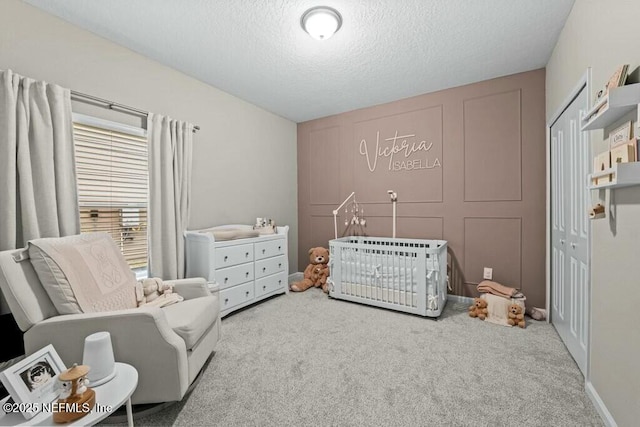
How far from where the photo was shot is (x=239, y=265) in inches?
114

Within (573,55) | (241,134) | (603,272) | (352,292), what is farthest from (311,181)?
(603,272)

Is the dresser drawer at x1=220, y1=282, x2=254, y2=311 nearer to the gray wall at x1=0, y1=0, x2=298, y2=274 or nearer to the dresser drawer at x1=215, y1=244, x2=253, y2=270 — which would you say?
the dresser drawer at x1=215, y1=244, x2=253, y2=270

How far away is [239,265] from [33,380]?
187 centimetres

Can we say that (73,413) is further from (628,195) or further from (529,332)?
(529,332)

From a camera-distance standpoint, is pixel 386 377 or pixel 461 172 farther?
pixel 461 172

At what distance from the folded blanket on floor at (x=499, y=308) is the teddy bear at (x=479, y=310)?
29 mm

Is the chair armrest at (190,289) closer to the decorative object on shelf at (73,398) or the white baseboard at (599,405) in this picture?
the decorative object on shelf at (73,398)

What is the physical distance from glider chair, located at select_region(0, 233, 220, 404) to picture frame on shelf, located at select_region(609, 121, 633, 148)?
7.41 feet

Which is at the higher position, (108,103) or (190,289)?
(108,103)

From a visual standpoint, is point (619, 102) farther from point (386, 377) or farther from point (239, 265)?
point (239, 265)

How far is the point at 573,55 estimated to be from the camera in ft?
6.15

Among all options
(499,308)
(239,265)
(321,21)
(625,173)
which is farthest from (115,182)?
(499,308)

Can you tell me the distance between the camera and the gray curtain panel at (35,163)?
1.68 m

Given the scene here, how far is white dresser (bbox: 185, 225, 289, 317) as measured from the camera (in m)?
2.65
